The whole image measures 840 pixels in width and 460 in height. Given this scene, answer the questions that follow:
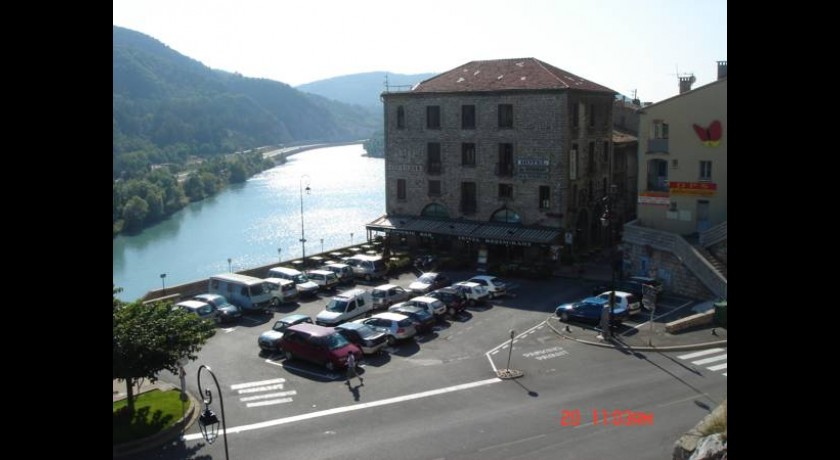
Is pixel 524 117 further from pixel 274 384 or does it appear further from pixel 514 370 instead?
pixel 274 384

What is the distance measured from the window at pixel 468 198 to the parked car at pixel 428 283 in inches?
432

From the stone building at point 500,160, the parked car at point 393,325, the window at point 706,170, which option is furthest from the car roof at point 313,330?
the window at point 706,170

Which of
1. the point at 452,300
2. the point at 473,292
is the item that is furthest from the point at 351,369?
the point at 473,292

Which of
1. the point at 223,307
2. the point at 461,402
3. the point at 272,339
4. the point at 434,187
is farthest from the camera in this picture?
the point at 434,187

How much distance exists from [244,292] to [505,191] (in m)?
20.4

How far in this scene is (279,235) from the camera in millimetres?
90250

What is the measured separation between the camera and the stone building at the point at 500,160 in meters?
46.5

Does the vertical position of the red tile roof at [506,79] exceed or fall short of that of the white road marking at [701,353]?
it exceeds it

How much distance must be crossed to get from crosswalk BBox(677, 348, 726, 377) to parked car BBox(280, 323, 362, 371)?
39.8 feet

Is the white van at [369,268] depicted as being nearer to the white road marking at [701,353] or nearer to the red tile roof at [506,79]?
the red tile roof at [506,79]

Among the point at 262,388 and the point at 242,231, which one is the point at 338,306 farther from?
the point at 242,231

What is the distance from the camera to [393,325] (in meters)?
29.9
